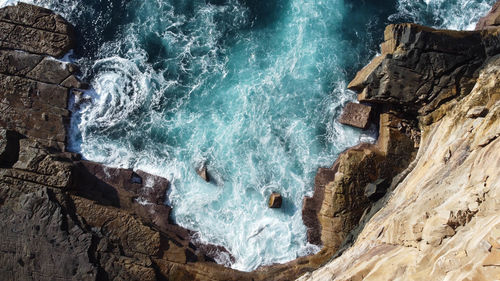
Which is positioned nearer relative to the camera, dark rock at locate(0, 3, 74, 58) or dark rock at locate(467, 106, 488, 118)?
dark rock at locate(467, 106, 488, 118)

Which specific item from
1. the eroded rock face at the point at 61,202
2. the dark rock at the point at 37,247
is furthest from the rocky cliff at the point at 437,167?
the dark rock at the point at 37,247

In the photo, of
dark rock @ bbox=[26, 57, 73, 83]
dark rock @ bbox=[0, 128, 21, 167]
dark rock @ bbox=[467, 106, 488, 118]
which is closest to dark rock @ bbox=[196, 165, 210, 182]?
dark rock @ bbox=[26, 57, 73, 83]

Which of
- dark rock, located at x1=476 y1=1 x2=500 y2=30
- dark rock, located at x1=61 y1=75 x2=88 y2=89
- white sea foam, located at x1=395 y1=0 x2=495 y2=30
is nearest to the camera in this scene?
dark rock, located at x1=476 y1=1 x2=500 y2=30

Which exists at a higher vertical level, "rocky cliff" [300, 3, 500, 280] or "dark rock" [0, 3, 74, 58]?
"dark rock" [0, 3, 74, 58]

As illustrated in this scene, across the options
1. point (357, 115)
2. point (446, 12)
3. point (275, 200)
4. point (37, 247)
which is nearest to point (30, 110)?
point (37, 247)

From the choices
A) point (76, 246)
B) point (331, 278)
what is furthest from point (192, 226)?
point (331, 278)

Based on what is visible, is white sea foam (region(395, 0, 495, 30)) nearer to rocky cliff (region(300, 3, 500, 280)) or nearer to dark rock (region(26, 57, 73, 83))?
rocky cliff (region(300, 3, 500, 280))
